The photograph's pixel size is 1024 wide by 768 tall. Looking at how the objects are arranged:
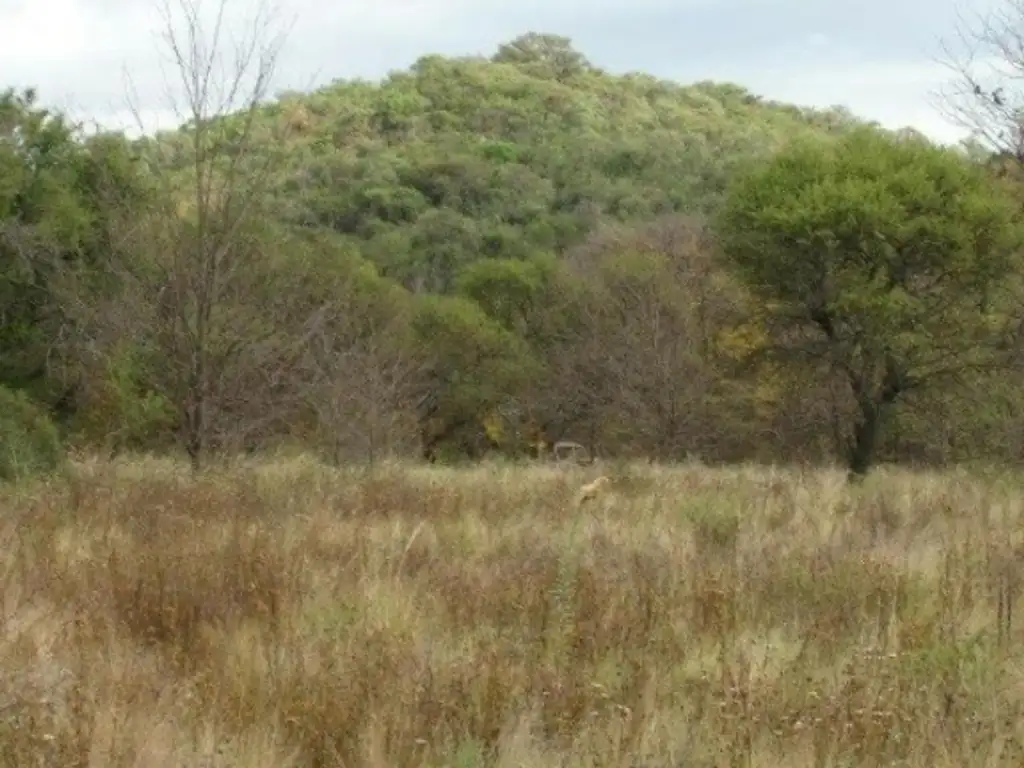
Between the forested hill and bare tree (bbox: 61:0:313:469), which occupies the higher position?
the forested hill

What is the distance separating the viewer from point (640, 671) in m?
4.25

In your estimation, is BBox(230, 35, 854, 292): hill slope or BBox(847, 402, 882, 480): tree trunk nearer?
BBox(847, 402, 882, 480): tree trunk

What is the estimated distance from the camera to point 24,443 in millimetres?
10320

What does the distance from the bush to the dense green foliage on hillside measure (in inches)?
46.4

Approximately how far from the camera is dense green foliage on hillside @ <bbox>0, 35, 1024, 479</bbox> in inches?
406

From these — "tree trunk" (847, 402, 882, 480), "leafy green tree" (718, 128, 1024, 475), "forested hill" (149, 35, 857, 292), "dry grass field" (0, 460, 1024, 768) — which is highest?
"forested hill" (149, 35, 857, 292)

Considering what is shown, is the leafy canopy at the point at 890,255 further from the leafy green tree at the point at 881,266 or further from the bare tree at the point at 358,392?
the bare tree at the point at 358,392

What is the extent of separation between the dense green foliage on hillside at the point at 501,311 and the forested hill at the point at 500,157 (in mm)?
1106

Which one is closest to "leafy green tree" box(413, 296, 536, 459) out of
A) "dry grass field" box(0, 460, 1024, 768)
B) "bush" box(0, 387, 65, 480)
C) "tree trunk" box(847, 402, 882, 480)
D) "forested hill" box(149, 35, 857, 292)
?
"forested hill" box(149, 35, 857, 292)

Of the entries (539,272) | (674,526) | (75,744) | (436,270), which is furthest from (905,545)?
(436,270)

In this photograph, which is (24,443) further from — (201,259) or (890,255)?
(890,255)

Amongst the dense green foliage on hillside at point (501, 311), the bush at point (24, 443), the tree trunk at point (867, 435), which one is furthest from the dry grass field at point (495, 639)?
the tree trunk at point (867, 435)

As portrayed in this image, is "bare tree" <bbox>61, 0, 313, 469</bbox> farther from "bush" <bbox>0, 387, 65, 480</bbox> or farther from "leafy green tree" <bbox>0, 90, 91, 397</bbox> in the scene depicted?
"leafy green tree" <bbox>0, 90, 91, 397</bbox>

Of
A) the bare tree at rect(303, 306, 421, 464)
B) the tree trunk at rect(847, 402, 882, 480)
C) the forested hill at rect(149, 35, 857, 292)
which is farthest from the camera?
the forested hill at rect(149, 35, 857, 292)
